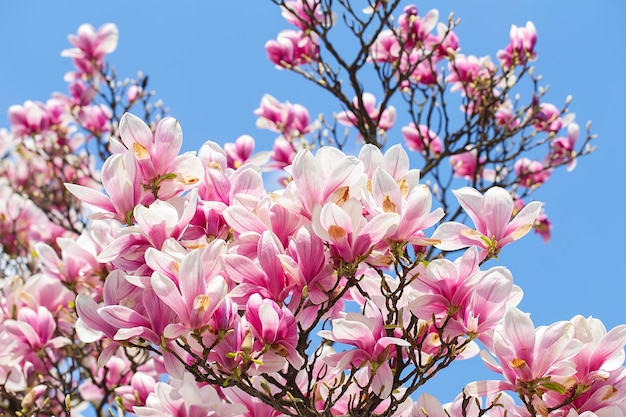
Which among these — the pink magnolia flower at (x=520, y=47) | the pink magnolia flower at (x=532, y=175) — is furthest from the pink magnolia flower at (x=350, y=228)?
the pink magnolia flower at (x=532, y=175)

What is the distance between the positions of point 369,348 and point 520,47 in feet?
12.6

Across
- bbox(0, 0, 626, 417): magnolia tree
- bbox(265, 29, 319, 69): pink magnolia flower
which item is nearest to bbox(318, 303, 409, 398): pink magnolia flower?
bbox(0, 0, 626, 417): magnolia tree

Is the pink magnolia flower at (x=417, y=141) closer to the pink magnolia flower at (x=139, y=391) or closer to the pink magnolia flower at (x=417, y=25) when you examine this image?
the pink magnolia flower at (x=417, y=25)

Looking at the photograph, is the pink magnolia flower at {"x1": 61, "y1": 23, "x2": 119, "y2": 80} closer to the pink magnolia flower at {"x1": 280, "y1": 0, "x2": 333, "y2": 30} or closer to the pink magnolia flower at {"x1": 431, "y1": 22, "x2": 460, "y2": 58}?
the pink magnolia flower at {"x1": 280, "y1": 0, "x2": 333, "y2": 30}

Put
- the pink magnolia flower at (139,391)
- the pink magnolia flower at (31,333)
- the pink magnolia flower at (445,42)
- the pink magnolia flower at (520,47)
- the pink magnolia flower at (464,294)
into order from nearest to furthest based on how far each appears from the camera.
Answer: the pink magnolia flower at (464,294)
the pink magnolia flower at (139,391)
the pink magnolia flower at (31,333)
the pink magnolia flower at (445,42)
the pink magnolia flower at (520,47)

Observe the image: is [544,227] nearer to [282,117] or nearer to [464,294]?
[282,117]

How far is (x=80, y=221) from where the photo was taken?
4.91 m

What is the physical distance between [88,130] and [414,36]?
265cm

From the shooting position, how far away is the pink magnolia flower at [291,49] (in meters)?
4.65

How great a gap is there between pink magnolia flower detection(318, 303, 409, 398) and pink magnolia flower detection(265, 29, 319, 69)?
3.34m

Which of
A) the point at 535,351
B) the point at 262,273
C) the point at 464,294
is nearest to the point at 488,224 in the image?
the point at 464,294

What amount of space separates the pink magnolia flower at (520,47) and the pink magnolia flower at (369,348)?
3688 mm

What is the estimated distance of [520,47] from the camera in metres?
4.80

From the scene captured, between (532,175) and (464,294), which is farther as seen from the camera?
(532,175)
